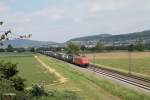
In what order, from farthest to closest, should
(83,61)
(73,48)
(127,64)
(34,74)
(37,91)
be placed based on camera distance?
(73,48)
(127,64)
(83,61)
(34,74)
(37,91)

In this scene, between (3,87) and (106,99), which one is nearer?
(3,87)

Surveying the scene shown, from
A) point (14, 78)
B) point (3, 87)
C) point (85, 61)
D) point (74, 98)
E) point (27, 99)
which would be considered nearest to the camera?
point (3, 87)

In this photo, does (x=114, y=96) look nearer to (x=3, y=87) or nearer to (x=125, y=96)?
(x=125, y=96)

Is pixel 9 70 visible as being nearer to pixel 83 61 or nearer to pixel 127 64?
pixel 83 61

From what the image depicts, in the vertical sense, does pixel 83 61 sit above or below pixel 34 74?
above

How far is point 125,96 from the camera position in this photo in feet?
94.6

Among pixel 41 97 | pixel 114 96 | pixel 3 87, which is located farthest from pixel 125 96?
pixel 3 87

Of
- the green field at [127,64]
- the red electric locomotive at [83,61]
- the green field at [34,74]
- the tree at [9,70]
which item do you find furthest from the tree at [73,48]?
the tree at [9,70]

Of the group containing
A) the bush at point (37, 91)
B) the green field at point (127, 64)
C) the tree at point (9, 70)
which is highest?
the tree at point (9, 70)

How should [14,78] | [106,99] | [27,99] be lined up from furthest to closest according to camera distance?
[106,99] < [14,78] < [27,99]

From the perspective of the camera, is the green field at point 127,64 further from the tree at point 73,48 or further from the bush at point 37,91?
the tree at point 73,48

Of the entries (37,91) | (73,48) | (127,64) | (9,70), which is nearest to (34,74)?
(37,91)

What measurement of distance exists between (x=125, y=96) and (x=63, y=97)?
528cm

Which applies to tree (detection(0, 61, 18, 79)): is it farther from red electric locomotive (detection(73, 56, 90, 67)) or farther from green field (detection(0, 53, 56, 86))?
red electric locomotive (detection(73, 56, 90, 67))
